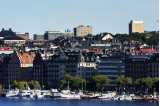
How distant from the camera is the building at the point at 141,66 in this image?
1756 inches

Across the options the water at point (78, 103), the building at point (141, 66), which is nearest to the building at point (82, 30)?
the building at point (141, 66)

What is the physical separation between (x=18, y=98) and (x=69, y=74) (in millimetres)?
A: 7667

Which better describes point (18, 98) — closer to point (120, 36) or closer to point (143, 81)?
point (143, 81)

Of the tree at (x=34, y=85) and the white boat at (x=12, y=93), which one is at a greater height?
the tree at (x=34, y=85)

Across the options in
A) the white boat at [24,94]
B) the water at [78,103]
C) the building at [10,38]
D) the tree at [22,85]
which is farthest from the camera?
the building at [10,38]

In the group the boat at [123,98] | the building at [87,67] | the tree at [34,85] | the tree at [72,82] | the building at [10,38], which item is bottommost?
the boat at [123,98]

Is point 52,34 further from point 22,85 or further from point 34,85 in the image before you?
point 22,85

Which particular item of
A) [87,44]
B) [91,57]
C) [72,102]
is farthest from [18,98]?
[87,44]

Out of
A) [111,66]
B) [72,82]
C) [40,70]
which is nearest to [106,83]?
[72,82]

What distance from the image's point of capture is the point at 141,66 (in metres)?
45.4

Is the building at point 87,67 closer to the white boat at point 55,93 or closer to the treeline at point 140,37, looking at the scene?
the white boat at point 55,93

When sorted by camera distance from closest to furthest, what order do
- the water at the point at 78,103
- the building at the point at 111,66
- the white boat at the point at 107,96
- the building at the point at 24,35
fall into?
the water at the point at 78,103
the white boat at the point at 107,96
the building at the point at 111,66
the building at the point at 24,35

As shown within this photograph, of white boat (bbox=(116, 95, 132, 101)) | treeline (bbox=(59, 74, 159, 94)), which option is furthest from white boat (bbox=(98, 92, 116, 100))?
treeline (bbox=(59, 74, 159, 94))

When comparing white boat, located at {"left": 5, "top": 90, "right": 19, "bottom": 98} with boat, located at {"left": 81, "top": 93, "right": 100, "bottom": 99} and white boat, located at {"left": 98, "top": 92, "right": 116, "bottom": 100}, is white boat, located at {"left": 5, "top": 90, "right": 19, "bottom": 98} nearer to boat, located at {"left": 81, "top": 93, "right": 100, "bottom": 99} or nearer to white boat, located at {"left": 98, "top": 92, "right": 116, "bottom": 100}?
boat, located at {"left": 81, "top": 93, "right": 100, "bottom": 99}
